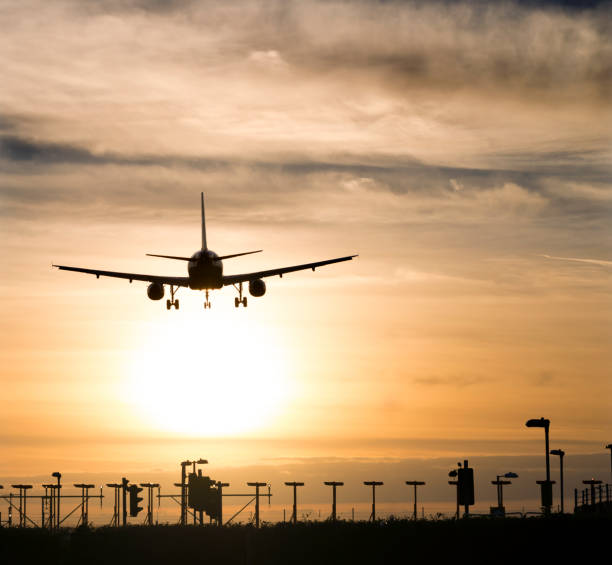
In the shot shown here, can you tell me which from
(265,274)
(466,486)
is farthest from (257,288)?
(466,486)

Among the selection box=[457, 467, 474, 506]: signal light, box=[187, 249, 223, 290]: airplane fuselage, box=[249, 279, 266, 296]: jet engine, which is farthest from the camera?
box=[249, 279, 266, 296]: jet engine

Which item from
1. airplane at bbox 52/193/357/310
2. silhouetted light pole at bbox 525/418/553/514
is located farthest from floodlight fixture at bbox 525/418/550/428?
airplane at bbox 52/193/357/310

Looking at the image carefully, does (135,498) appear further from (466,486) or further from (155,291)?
(466,486)

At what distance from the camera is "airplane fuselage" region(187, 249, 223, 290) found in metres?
117

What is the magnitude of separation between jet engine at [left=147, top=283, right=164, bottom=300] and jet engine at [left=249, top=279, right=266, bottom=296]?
10.2 metres

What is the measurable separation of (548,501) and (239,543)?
2952cm

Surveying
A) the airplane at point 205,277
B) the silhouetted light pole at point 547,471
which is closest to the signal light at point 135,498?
the airplane at point 205,277

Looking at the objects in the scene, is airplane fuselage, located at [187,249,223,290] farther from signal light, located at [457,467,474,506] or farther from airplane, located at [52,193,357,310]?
signal light, located at [457,467,474,506]

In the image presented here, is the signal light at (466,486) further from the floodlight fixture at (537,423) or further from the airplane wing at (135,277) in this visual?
the airplane wing at (135,277)

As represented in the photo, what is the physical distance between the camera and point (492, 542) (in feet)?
307

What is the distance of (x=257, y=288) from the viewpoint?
121938 mm

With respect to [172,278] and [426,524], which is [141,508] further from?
[426,524]

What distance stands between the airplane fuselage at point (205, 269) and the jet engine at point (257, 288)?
4.80m

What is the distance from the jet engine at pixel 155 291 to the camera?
402ft
